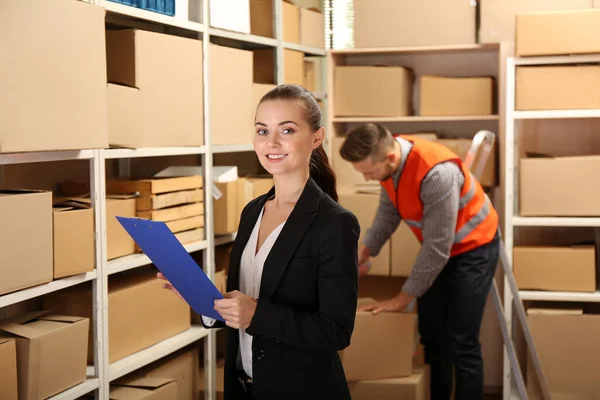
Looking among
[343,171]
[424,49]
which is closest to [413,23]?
[424,49]

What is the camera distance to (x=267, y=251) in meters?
1.77

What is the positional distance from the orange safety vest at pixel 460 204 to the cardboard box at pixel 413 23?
3.61ft

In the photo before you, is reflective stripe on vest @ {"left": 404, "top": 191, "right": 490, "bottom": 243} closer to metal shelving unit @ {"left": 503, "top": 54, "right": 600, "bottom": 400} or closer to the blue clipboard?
metal shelving unit @ {"left": 503, "top": 54, "right": 600, "bottom": 400}

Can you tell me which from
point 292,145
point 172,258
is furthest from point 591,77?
point 172,258

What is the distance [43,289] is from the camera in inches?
91.2

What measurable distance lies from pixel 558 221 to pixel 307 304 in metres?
2.39

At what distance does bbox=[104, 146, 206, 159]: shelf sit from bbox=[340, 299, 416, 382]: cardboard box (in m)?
0.94

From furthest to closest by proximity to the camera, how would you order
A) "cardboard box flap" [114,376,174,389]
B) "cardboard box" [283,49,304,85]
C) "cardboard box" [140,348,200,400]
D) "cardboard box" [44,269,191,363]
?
"cardboard box" [283,49,304,85] < "cardboard box" [140,348,200,400] < "cardboard box flap" [114,376,174,389] < "cardboard box" [44,269,191,363]

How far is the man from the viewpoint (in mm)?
3074

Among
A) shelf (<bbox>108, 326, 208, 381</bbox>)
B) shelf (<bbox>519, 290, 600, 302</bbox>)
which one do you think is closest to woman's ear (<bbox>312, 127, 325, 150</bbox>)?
shelf (<bbox>108, 326, 208, 381</bbox>)

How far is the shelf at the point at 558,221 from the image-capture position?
147 inches

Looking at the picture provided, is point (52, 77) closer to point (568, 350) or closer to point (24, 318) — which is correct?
point (24, 318)

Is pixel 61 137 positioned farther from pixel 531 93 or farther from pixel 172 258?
pixel 531 93

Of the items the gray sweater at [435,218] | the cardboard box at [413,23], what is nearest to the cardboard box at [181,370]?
the gray sweater at [435,218]
